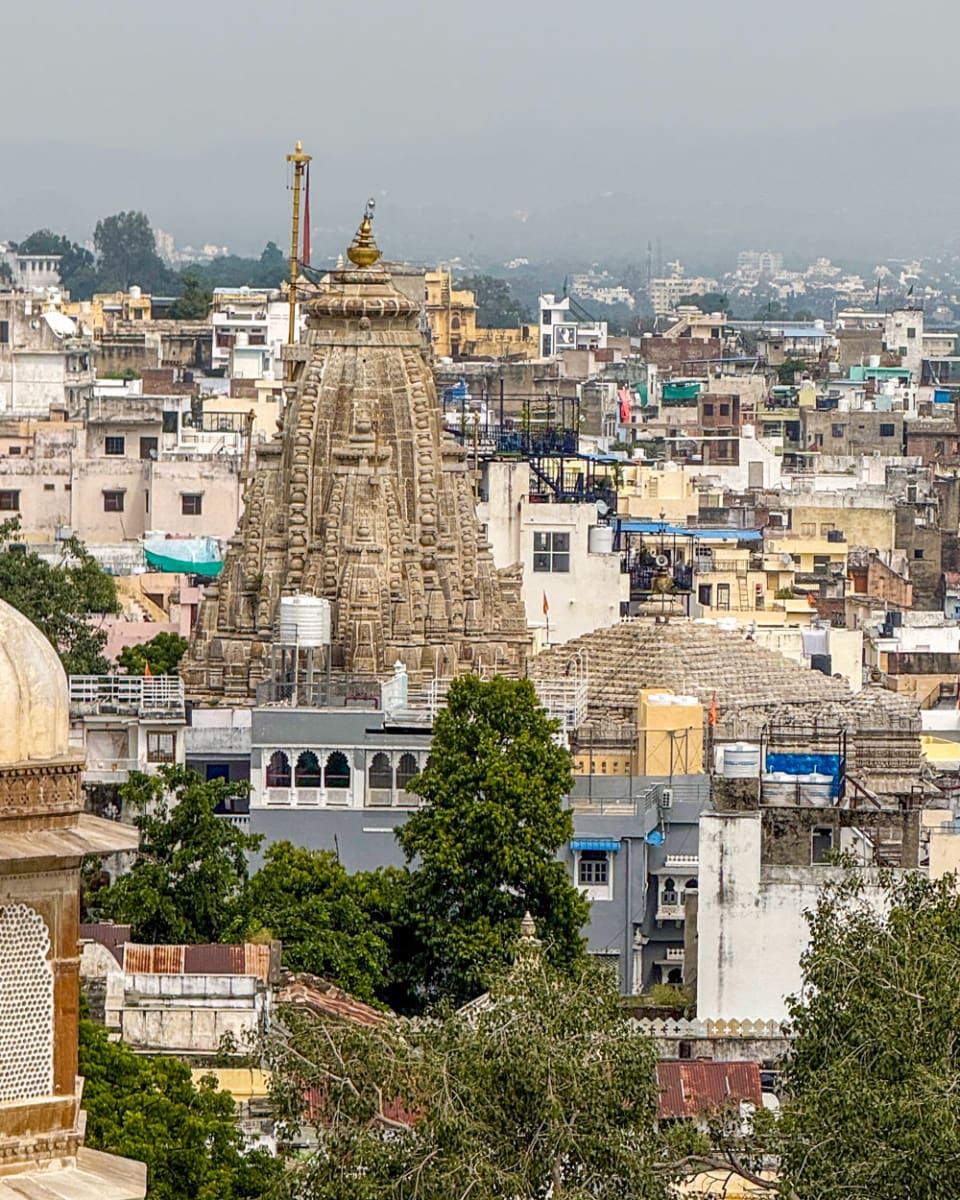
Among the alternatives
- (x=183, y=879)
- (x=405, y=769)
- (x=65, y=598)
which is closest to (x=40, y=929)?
(x=183, y=879)

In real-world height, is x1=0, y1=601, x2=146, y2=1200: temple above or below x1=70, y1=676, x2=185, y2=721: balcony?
above

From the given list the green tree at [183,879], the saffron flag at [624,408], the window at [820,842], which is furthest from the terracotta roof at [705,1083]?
the saffron flag at [624,408]

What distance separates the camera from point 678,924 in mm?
49562

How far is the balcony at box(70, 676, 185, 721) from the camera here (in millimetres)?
55625

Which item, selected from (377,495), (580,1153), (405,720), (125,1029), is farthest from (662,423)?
(580,1153)

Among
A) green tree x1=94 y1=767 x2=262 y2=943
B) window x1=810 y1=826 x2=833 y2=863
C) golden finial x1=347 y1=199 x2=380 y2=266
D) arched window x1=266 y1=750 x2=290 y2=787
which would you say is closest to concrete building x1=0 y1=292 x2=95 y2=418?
golden finial x1=347 y1=199 x2=380 y2=266

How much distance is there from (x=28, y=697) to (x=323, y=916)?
27.1 metres

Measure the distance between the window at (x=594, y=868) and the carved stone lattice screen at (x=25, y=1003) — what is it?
106 feet

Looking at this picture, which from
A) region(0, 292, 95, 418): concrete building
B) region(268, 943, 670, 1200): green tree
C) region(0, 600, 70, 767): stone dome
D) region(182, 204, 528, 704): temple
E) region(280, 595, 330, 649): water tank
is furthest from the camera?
region(0, 292, 95, 418): concrete building

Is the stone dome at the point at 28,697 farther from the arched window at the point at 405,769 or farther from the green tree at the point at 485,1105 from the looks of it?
the arched window at the point at 405,769

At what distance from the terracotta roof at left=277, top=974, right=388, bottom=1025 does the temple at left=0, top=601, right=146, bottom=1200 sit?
59.1 ft

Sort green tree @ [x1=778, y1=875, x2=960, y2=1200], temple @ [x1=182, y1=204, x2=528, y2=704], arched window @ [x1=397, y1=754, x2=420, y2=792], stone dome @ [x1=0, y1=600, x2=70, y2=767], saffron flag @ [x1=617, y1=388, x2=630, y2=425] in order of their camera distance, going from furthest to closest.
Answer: saffron flag @ [x1=617, y1=388, x2=630, y2=425] → temple @ [x1=182, y1=204, x2=528, y2=704] → arched window @ [x1=397, y1=754, x2=420, y2=792] → green tree @ [x1=778, y1=875, x2=960, y2=1200] → stone dome @ [x1=0, y1=600, x2=70, y2=767]

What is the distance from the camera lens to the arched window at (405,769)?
5159 cm

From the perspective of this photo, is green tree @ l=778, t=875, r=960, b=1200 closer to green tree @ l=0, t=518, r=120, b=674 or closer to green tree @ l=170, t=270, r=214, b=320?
green tree @ l=0, t=518, r=120, b=674
